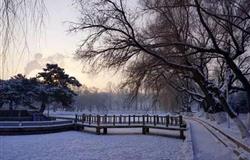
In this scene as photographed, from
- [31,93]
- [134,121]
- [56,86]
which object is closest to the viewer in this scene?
[134,121]

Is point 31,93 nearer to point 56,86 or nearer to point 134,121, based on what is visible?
point 56,86

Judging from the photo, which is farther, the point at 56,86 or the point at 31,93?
the point at 56,86

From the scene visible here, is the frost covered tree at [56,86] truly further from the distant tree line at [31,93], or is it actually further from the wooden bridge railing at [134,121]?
the wooden bridge railing at [134,121]

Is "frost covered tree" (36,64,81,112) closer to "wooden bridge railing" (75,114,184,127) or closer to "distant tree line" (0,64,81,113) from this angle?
"distant tree line" (0,64,81,113)

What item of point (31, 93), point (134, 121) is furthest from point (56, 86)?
point (134, 121)

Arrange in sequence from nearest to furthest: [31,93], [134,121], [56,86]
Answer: [134,121], [31,93], [56,86]

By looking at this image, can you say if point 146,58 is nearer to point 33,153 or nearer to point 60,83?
point 33,153

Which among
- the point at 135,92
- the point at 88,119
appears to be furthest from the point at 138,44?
the point at 88,119

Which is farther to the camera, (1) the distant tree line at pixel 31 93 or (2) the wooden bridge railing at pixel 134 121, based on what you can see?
(1) the distant tree line at pixel 31 93

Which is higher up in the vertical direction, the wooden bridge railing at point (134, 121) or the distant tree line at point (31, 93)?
the distant tree line at point (31, 93)

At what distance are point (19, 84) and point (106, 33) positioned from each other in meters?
28.9

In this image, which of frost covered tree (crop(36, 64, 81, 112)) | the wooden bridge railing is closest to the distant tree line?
frost covered tree (crop(36, 64, 81, 112))

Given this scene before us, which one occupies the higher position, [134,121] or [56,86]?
[56,86]

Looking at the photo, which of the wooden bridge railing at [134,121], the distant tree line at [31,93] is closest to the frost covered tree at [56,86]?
the distant tree line at [31,93]
